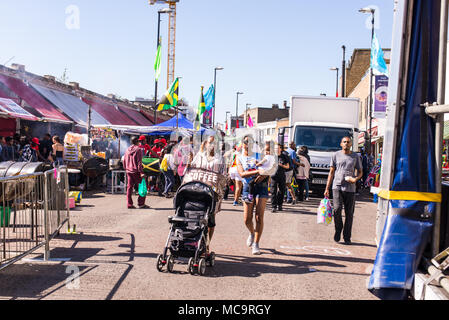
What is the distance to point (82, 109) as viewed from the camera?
28.5m

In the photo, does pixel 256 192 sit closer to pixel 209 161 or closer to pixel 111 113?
pixel 209 161

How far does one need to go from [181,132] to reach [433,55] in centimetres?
1938

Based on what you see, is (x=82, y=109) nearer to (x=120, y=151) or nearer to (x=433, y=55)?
(x=120, y=151)

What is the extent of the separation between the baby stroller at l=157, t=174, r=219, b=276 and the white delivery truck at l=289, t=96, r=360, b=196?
38.4ft

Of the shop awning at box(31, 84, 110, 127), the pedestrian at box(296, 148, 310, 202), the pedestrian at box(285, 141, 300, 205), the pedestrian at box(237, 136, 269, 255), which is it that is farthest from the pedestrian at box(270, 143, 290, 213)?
the shop awning at box(31, 84, 110, 127)

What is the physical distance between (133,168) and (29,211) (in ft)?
20.3

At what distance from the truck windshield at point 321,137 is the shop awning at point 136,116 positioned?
2132 cm

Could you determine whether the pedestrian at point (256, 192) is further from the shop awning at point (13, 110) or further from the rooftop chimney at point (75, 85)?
the rooftop chimney at point (75, 85)

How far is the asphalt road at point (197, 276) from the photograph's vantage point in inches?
226

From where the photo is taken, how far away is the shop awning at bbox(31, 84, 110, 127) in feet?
83.3

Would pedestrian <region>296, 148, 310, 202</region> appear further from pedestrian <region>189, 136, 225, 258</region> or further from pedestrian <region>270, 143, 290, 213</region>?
pedestrian <region>189, 136, 225, 258</region>

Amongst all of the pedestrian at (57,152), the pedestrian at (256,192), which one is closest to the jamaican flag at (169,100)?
the pedestrian at (57,152)

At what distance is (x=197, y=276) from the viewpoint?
21.6 ft
